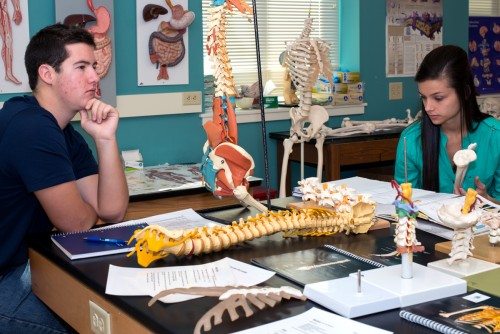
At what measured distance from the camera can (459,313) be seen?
4.02 ft

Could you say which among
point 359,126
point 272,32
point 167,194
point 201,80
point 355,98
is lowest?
point 167,194

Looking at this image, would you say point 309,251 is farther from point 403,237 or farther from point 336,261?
point 403,237

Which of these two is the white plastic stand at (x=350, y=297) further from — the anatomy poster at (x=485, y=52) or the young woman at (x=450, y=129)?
the anatomy poster at (x=485, y=52)

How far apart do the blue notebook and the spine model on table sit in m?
0.70

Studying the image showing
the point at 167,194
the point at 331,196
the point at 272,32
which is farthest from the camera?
the point at 272,32

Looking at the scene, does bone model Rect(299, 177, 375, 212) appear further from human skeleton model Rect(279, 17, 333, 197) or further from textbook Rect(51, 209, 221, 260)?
human skeleton model Rect(279, 17, 333, 197)

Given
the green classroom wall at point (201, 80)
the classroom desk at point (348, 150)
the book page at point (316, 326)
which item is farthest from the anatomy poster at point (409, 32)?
the book page at point (316, 326)

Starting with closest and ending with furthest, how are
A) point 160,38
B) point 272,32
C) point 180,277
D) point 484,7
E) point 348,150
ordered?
point 180,277 < point 160,38 < point 348,150 < point 272,32 < point 484,7

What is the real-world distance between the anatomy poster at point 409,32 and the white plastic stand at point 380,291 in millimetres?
3775

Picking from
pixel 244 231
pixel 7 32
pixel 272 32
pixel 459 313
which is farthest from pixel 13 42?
pixel 459 313

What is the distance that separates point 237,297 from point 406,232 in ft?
1.22

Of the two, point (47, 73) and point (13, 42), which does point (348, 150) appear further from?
point (47, 73)

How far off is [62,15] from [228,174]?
2.01 metres

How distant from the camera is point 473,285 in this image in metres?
1.40
